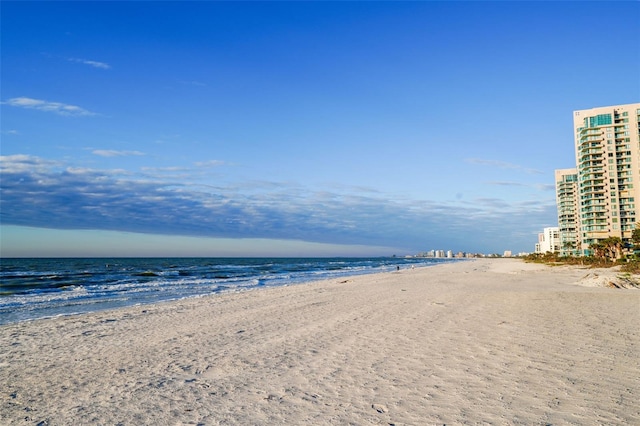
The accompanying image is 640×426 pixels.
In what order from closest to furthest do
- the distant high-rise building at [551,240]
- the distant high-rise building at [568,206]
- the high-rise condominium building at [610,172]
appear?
the high-rise condominium building at [610,172]
the distant high-rise building at [568,206]
the distant high-rise building at [551,240]

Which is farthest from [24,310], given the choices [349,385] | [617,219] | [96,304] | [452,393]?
[617,219]

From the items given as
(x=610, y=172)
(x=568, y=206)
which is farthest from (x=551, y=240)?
(x=610, y=172)

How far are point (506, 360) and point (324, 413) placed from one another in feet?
15.1

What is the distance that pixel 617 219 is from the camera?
87375 millimetres

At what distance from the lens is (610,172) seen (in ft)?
292

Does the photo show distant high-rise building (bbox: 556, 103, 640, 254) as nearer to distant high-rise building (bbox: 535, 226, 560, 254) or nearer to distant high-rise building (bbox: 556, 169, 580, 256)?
distant high-rise building (bbox: 556, 169, 580, 256)

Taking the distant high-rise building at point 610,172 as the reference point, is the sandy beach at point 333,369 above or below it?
below

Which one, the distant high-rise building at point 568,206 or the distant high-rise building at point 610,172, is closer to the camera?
the distant high-rise building at point 610,172

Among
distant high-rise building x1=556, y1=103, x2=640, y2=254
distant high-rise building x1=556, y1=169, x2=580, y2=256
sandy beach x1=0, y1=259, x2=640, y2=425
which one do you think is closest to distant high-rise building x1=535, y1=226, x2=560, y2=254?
distant high-rise building x1=556, y1=169, x2=580, y2=256

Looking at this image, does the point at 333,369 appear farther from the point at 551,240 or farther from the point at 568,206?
the point at 551,240

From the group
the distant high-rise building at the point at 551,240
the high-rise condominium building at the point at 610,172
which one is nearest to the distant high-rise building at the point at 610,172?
the high-rise condominium building at the point at 610,172

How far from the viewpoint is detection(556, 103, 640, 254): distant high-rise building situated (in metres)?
87.0

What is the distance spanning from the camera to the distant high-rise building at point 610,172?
285 feet

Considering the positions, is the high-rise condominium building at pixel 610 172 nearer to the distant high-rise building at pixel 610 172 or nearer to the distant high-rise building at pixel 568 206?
the distant high-rise building at pixel 610 172
